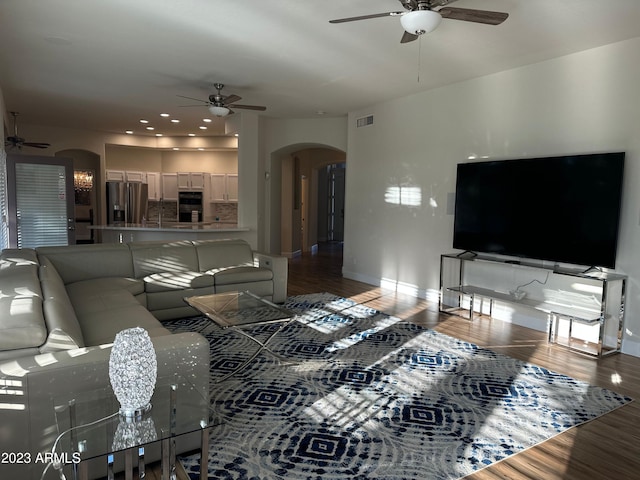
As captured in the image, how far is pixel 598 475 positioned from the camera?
2365 mm

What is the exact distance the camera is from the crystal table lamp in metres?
Result: 1.81

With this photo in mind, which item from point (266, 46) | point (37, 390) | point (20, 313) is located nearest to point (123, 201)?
point (266, 46)

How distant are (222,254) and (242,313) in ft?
7.77

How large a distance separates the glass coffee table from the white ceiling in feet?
8.47

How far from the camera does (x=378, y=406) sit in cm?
312

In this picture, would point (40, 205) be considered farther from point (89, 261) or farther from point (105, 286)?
point (105, 286)

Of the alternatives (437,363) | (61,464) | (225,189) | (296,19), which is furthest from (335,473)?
(225,189)

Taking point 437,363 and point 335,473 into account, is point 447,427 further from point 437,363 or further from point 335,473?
point 437,363

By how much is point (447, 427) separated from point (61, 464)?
86.0 inches

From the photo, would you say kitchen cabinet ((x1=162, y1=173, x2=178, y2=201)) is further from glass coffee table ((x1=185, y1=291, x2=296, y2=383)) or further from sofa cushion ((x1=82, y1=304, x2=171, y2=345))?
sofa cushion ((x1=82, y1=304, x2=171, y2=345))

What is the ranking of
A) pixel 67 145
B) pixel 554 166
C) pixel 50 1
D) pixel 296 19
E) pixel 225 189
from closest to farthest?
pixel 50 1, pixel 296 19, pixel 554 166, pixel 67 145, pixel 225 189

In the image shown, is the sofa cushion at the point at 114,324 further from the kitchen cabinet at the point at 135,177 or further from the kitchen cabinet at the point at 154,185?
the kitchen cabinet at the point at 154,185

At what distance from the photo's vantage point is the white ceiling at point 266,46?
3.73 metres

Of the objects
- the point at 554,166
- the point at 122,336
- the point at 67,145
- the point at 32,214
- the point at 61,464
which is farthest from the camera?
the point at 67,145
